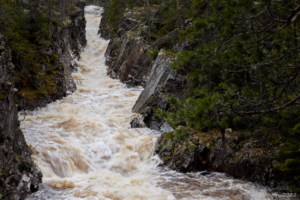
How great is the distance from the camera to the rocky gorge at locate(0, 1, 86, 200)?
633cm

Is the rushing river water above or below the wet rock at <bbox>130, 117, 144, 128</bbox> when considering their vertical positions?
below

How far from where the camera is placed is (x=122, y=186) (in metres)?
7.50

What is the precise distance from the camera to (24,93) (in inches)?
572

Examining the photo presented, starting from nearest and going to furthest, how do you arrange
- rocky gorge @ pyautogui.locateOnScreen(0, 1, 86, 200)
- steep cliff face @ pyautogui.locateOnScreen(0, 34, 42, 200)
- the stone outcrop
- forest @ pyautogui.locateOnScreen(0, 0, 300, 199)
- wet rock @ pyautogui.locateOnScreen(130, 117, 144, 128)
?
forest @ pyautogui.locateOnScreen(0, 0, 300, 199), steep cliff face @ pyautogui.locateOnScreen(0, 34, 42, 200), rocky gorge @ pyautogui.locateOnScreen(0, 1, 86, 200), the stone outcrop, wet rock @ pyautogui.locateOnScreen(130, 117, 144, 128)

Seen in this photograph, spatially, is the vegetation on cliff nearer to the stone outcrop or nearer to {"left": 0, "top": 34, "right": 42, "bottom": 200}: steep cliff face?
{"left": 0, "top": 34, "right": 42, "bottom": 200}: steep cliff face

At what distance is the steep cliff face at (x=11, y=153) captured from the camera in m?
6.00

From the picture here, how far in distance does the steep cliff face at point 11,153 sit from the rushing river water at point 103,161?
449 millimetres

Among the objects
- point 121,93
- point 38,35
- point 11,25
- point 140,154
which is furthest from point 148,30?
point 140,154

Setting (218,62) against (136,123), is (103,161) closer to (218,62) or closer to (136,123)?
(136,123)

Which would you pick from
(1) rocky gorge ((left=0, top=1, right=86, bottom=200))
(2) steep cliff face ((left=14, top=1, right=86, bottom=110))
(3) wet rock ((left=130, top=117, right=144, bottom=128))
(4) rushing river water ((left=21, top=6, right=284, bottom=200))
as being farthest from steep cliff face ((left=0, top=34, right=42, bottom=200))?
(2) steep cliff face ((left=14, top=1, right=86, bottom=110))

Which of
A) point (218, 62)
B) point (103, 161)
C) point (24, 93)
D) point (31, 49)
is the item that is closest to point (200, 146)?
point (103, 161)

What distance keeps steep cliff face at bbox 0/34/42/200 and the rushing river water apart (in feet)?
1.47

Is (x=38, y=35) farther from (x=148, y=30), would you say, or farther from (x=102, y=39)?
(x=102, y=39)

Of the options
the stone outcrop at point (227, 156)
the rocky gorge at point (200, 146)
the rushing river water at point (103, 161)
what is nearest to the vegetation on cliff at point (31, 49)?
the rushing river water at point (103, 161)
